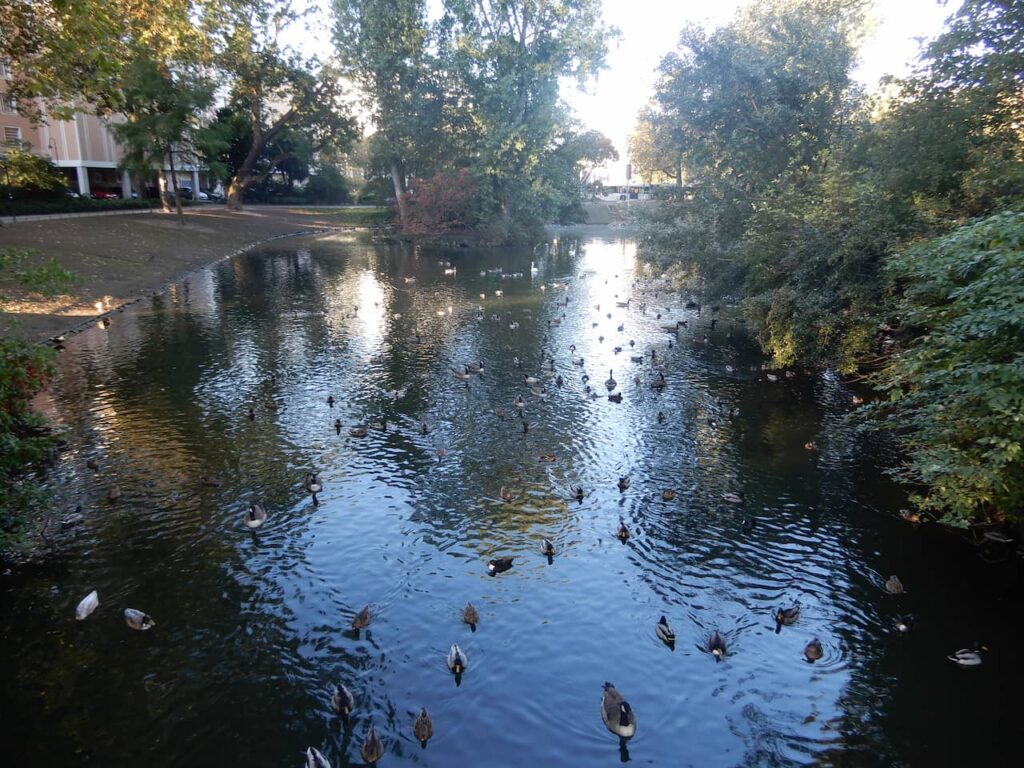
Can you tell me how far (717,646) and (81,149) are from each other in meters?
99.2

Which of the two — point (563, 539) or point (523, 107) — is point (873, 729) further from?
point (523, 107)

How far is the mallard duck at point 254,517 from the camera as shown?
15.5 meters

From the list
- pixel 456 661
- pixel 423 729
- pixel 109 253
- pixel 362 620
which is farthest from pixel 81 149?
pixel 423 729

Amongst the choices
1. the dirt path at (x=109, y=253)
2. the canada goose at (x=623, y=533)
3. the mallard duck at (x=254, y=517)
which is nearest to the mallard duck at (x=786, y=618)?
the canada goose at (x=623, y=533)

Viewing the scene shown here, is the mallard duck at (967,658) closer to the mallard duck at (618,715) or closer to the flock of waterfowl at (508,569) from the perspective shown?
the flock of waterfowl at (508,569)

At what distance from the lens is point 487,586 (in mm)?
13852

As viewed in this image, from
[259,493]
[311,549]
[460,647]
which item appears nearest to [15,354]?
[259,493]

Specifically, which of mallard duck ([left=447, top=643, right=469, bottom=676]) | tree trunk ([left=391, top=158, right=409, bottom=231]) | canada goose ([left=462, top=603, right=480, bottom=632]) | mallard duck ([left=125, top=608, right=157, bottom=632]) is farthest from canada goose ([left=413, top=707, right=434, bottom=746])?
tree trunk ([left=391, top=158, right=409, bottom=231])

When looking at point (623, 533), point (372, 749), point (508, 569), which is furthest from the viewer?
point (623, 533)

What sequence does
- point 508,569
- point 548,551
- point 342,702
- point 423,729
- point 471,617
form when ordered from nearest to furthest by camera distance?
point 423,729 → point 342,702 → point 471,617 → point 508,569 → point 548,551

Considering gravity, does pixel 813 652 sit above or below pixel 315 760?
above

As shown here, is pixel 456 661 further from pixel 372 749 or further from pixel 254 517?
pixel 254 517

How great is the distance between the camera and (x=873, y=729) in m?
10.4

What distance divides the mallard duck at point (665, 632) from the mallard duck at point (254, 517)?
9.59 m
